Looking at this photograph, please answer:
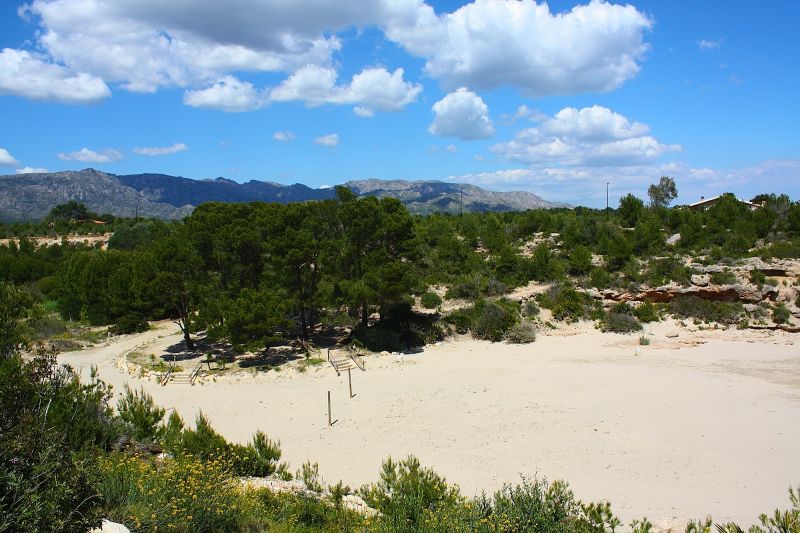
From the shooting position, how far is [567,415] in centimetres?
1530

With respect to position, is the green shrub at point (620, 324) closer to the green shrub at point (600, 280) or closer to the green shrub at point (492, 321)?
the green shrub at point (600, 280)

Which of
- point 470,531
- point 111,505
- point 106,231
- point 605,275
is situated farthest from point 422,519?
point 106,231

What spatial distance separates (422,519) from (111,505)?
3952mm

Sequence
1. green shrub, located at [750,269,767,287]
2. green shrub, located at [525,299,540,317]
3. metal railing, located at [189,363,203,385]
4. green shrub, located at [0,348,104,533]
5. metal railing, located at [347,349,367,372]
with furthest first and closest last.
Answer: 1. green shrub, located at [525,299,540,317]
2. green shrub, located at [750,269,767,287]
3. metal railing, located at [347,349,367,372]
4. metal railing, located at [189,363,203,385]
5. green shrub, located at [0,348,104,533]

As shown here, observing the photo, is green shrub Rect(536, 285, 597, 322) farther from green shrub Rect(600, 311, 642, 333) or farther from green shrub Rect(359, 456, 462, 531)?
green shrub Rect(359, 456, 462, 531)

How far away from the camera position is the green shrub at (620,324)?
25766 millimetres

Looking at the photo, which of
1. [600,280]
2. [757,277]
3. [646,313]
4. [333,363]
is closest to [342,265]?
[333,363]

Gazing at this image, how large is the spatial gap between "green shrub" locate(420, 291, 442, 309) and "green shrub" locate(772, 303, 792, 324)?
674 inches

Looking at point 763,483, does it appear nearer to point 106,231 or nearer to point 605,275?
point 605,275

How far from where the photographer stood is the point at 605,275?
30406mm

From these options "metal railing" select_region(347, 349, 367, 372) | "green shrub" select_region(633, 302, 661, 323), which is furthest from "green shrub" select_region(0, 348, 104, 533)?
"green shrub" select_region(633, 302, 661, 323)

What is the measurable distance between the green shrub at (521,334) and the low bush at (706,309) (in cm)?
842

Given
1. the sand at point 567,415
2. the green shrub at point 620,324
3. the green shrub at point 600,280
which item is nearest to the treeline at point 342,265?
the green shrub at point 600,280

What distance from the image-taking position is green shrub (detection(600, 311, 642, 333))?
25.8 meters
